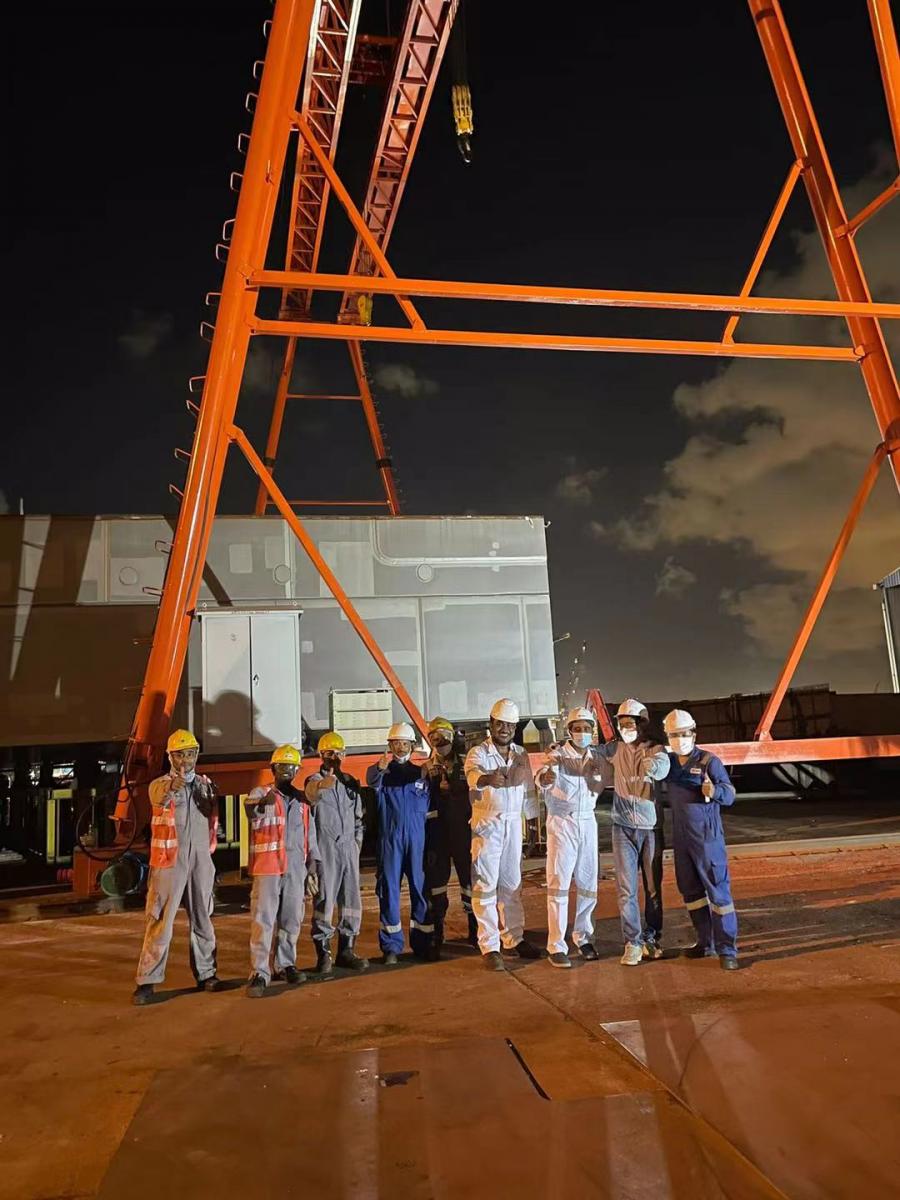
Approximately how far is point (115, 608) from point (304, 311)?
6972mm

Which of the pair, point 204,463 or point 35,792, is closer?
point 204,463

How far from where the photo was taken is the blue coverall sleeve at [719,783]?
5789 mm

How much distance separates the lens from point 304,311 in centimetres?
1462

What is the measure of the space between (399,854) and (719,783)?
7.48ft

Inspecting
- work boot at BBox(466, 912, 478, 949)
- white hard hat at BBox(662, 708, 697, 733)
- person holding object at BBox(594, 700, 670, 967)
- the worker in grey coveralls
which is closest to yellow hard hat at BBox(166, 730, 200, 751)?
the worker in grey coveralls

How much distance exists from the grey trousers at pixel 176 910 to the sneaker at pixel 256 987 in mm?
330

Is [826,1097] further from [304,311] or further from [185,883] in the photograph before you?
[304,311]

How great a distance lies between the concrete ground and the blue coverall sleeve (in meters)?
1.05

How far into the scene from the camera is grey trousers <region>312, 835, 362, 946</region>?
5.90 metres

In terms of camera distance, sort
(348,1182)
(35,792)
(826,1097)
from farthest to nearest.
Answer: (35,792) < (826,1097) < (348,1182)

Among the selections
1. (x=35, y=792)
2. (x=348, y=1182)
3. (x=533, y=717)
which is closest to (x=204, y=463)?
(x=533, y=717)

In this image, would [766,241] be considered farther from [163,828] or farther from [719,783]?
[163,828]

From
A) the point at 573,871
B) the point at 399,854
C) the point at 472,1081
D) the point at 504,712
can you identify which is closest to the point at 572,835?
the point at 573,871

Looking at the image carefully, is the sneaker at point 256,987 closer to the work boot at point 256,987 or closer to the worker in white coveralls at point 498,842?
the work boot at point 256,987
